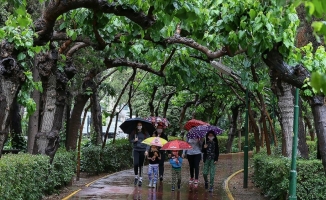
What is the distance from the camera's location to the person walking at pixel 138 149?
14977 millimetres

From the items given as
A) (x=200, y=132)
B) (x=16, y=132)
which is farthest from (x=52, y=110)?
(x=16, y=132)

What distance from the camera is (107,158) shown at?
20250 mm

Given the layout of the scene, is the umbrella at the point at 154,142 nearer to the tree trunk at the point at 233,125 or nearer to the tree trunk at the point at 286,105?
the tree trunk at the point at 286,105

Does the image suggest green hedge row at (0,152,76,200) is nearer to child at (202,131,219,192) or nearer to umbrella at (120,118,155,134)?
umbrella at (120,118,155,134)

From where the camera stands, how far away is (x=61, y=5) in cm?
773

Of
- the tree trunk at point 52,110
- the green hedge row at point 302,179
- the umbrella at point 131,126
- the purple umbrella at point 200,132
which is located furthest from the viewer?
the umbrella at point 131,126

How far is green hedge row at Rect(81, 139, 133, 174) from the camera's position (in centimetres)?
1867

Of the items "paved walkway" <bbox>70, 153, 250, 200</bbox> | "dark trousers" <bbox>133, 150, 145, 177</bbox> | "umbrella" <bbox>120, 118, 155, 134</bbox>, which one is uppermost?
"umbrella" <bbox>120, 118, 155, 134</bbox>

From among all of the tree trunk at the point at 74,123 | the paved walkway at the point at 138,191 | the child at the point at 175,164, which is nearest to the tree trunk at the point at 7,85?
the paved walkway at the point at 138,191

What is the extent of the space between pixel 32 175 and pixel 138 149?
535 centimetres

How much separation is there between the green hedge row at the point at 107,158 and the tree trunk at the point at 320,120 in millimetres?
11584

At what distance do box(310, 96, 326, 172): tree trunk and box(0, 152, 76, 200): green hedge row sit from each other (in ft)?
17.0

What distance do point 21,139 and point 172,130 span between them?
16104 mm

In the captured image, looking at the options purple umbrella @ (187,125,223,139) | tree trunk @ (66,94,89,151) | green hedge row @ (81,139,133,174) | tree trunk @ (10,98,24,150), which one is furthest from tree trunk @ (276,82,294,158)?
tree trunk @ (10,98,24,150)
